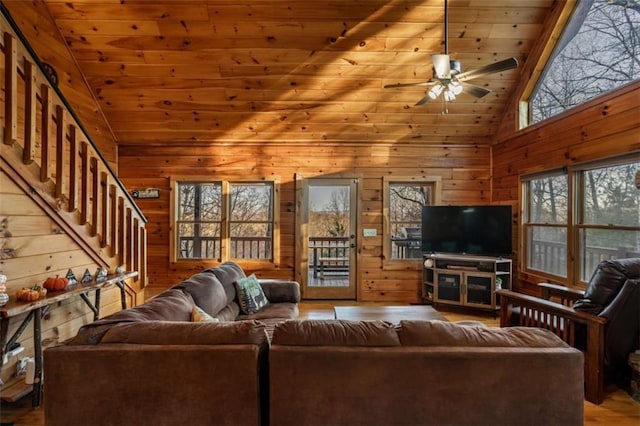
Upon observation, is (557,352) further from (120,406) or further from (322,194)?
(322,194)

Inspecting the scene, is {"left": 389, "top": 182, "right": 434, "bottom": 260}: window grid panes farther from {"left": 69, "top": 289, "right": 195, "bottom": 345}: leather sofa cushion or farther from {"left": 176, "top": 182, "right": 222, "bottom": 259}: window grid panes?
{"left": 69, "top": 289, "right": 195, "bottom": 345}: leather sofa cushion

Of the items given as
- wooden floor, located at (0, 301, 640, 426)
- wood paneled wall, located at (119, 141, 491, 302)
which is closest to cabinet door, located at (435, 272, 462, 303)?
wood paneled wall, located at (119, 141, 491, 302)

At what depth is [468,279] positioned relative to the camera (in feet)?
14.3

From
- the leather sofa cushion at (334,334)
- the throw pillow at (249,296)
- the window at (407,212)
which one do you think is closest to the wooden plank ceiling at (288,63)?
the window at (407,212)

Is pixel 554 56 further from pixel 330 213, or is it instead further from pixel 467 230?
pixel 330 213

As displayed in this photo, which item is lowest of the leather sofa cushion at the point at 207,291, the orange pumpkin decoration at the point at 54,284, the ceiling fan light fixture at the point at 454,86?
the leather sofa cushion at the point at 207,291

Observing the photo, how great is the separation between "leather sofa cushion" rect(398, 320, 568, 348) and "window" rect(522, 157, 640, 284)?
2327 millimetres

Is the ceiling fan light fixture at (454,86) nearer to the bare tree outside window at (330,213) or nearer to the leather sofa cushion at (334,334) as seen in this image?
the leather sofa cushion at (334,334)

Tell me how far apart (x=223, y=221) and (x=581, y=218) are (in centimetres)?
487

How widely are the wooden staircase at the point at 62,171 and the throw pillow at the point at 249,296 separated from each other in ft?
4.69

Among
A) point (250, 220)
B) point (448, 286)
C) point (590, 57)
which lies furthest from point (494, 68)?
point (250, 220)

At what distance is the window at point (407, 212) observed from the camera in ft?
16.8

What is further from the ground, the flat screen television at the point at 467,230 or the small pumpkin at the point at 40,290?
the flat screen television at the point at 467,230

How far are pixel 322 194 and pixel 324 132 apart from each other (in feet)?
3.32
